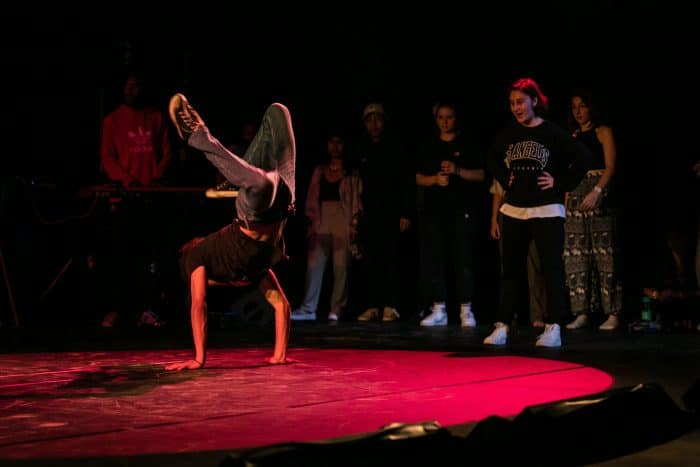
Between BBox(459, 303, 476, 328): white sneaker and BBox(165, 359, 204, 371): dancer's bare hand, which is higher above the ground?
BBox(459, 303, 476, 328): white sneaker

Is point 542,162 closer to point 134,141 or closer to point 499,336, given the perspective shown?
point 499,336

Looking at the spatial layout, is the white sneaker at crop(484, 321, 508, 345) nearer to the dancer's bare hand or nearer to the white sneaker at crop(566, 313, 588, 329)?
the white sneaker at crop(566, 313, 588, 329)

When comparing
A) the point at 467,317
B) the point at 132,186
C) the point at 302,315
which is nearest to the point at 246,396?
the point at 132,186

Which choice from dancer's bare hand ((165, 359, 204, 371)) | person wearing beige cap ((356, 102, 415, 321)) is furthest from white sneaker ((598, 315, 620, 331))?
dancer's bare hand ((165, 359, 204, 371))

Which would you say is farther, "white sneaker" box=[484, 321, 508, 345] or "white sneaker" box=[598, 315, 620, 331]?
"white sneaker" box=[598, 315, 620, 331]

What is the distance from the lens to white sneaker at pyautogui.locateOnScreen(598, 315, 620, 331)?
29.6 feet

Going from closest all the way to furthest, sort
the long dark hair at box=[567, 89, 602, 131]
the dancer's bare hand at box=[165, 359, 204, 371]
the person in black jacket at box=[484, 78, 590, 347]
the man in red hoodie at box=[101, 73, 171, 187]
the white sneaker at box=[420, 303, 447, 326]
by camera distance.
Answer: the dancer's bare hand at box=[165, 359, 204, 371] → the person in black jacket at box=[484, 78, 590, 347] → the long dark hair at box=[567, 89, 602, 131] → the man in red hoodie at box=[101, 73, 171, 187] → the white sneaker at box=[420, 303, 447, 326]

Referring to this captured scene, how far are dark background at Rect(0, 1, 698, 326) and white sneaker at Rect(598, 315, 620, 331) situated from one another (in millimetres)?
870

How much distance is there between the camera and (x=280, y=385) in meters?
5.73

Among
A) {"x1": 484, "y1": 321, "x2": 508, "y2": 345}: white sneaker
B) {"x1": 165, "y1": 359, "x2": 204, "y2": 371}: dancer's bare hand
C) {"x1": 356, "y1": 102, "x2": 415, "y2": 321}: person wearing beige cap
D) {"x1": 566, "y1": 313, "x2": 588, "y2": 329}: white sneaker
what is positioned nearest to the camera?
{"x1": 165, "y1": 359, "x2": 204, "y2": 371}: dancer's bare hand

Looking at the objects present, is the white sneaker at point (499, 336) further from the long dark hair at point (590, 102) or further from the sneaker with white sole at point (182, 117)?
the sneaker with white sole at point (182, 117)

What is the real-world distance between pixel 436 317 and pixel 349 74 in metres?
2.80

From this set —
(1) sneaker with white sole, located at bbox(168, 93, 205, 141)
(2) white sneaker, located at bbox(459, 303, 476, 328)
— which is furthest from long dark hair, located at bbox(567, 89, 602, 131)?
(1) sneaker with white sole, located at bbox(168, 93, 205, 141)

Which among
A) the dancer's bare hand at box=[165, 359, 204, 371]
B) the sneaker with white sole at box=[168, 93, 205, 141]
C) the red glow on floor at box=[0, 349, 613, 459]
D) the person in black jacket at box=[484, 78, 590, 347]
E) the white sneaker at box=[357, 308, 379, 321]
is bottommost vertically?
the red glow on floor at box=[0, 349, 613, 459]
